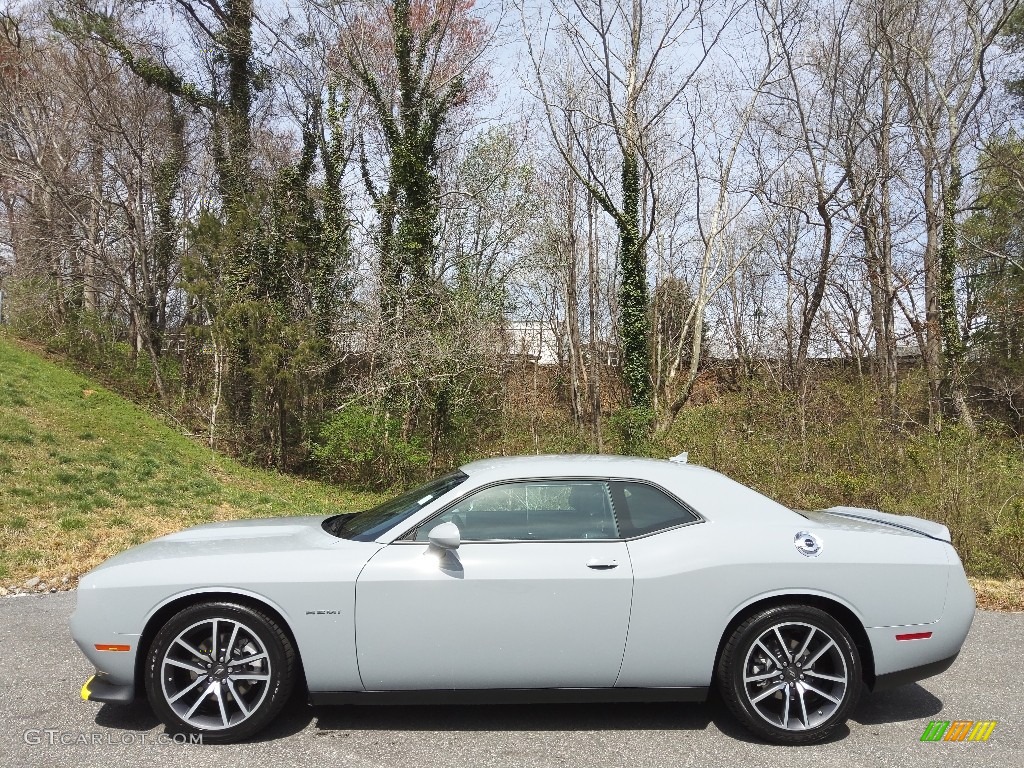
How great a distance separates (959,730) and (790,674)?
0.99 metres

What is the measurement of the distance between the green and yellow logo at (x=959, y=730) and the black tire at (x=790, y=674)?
0.51 m

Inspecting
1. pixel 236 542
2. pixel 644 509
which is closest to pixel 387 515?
pixel 236 542

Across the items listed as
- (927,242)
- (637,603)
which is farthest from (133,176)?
(927,242)

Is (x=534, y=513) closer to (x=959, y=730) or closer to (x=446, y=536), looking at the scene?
(x=446, y=536)

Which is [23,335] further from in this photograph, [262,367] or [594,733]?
[594,733]

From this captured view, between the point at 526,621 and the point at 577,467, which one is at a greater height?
the point at 577,467

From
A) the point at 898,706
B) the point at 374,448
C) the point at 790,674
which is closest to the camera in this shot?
the point at 790,674

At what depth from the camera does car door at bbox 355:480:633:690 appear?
12.1ft

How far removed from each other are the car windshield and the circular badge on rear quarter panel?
184 cm

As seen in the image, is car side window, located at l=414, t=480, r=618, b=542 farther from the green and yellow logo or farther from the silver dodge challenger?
the green and yellow logo

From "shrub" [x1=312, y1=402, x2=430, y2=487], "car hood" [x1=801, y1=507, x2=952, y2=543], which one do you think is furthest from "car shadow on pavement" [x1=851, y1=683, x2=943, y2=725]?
"shrub" [x1=312, y1=402, x2=430, y2=487]

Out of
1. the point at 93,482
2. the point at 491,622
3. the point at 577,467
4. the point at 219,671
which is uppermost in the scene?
the point at 577,467

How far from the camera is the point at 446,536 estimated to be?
3.66 meters

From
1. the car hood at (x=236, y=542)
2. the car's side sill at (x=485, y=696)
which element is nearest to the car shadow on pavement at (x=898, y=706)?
the car's side sill at (x=485, y=696)
